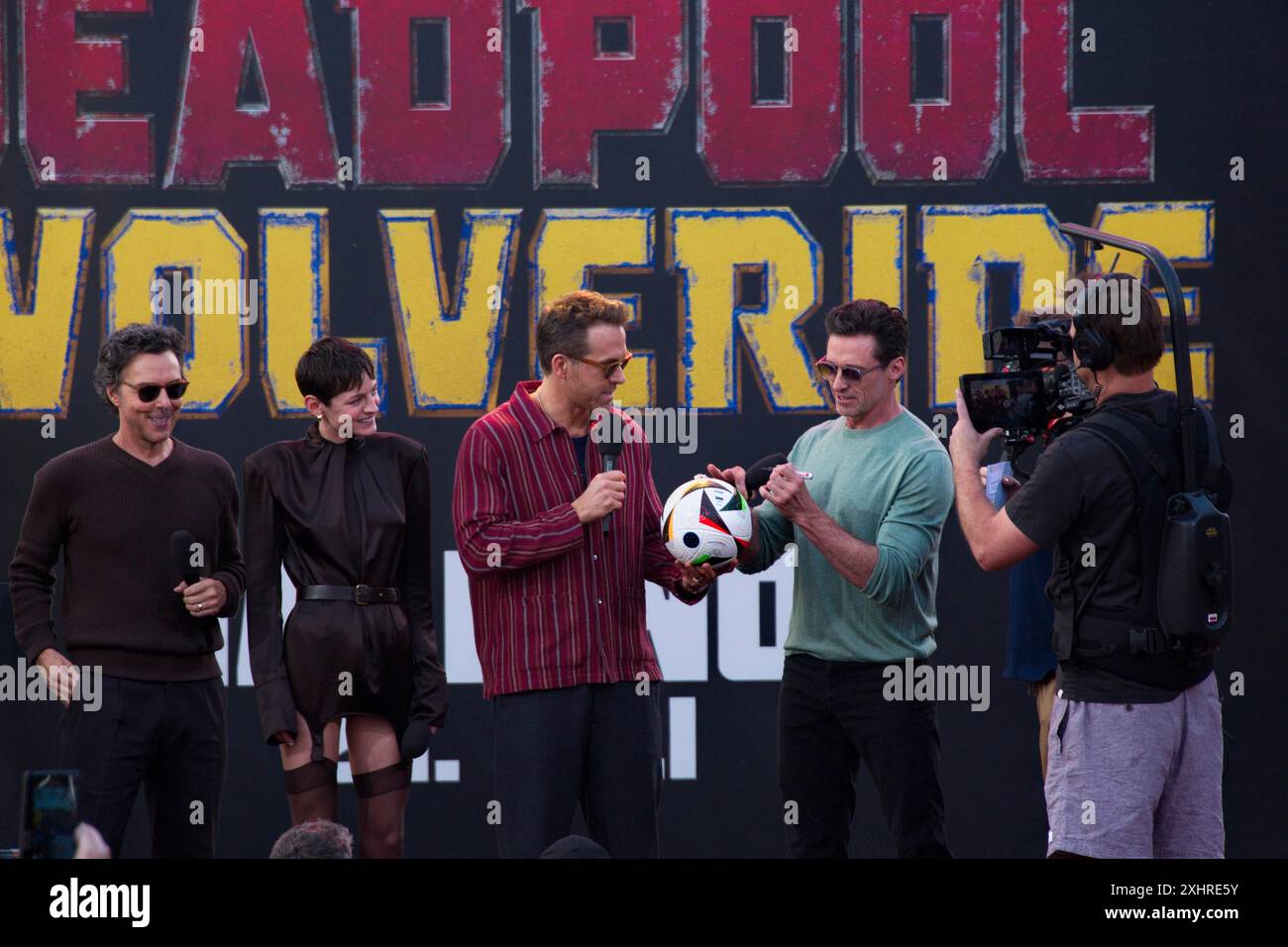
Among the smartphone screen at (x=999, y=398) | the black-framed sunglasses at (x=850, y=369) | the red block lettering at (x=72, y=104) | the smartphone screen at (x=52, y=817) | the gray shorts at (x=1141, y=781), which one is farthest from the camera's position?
the red block lettering at (x=72, y=104)

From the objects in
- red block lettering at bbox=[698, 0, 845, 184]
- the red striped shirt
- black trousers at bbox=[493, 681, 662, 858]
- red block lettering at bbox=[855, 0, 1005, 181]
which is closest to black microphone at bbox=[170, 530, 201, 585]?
the red striped shirt

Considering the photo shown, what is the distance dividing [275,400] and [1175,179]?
331 cm

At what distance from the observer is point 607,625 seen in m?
3.79

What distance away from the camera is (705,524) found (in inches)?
148

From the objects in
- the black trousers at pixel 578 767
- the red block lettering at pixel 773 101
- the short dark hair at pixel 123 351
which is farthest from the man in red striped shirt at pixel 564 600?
the red block lettering at pixel 773 101

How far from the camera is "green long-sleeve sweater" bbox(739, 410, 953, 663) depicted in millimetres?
3811

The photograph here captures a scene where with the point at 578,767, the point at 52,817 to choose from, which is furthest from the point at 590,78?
the point at 52,817

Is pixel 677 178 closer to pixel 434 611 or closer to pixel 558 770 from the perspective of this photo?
pixel 434 611

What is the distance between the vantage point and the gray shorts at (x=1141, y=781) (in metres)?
3.26

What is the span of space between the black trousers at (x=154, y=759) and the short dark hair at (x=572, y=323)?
1.37 metres

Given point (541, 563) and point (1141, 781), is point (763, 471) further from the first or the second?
point (1141, 781)

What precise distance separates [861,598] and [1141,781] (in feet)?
2.94

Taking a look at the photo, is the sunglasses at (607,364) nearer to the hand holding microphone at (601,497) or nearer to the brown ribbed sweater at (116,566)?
the hand holding microphone at (601,497)

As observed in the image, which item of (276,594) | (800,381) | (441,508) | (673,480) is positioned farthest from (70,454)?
(800,381)
